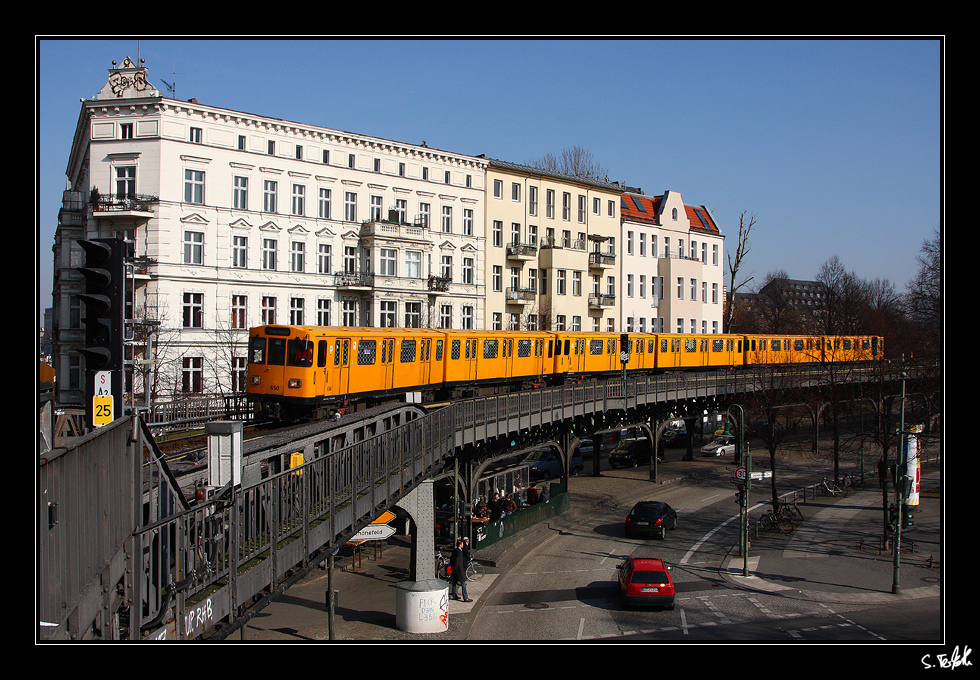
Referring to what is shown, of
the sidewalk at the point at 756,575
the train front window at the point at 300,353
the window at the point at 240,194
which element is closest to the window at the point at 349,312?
the window at the point at 240,194

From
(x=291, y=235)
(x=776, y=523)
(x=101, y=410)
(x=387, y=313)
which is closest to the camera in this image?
(x=101, y=410)

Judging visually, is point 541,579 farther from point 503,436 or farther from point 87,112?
point 87,112

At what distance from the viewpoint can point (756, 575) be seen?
2523 cm

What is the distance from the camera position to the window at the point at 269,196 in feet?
137

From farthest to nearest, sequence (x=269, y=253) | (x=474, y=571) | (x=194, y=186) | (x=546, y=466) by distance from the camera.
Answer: (x=546, y=466)
(x=269, y=253)
(x=194, y=186)
(x=474, y=571)

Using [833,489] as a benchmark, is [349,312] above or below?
above

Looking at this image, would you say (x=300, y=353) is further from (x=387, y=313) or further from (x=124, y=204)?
(x=387, y=313)

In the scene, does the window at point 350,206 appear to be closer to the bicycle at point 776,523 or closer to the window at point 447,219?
the window at point 447,219

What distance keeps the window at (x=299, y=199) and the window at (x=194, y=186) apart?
5336 millimetres

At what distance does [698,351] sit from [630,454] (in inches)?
371

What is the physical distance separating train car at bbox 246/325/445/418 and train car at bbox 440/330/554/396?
495 centimetres

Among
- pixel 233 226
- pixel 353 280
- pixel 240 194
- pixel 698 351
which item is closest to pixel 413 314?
pixel 353 280

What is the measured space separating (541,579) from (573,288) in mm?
35560

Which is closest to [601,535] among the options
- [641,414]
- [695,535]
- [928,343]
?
[695,535]
